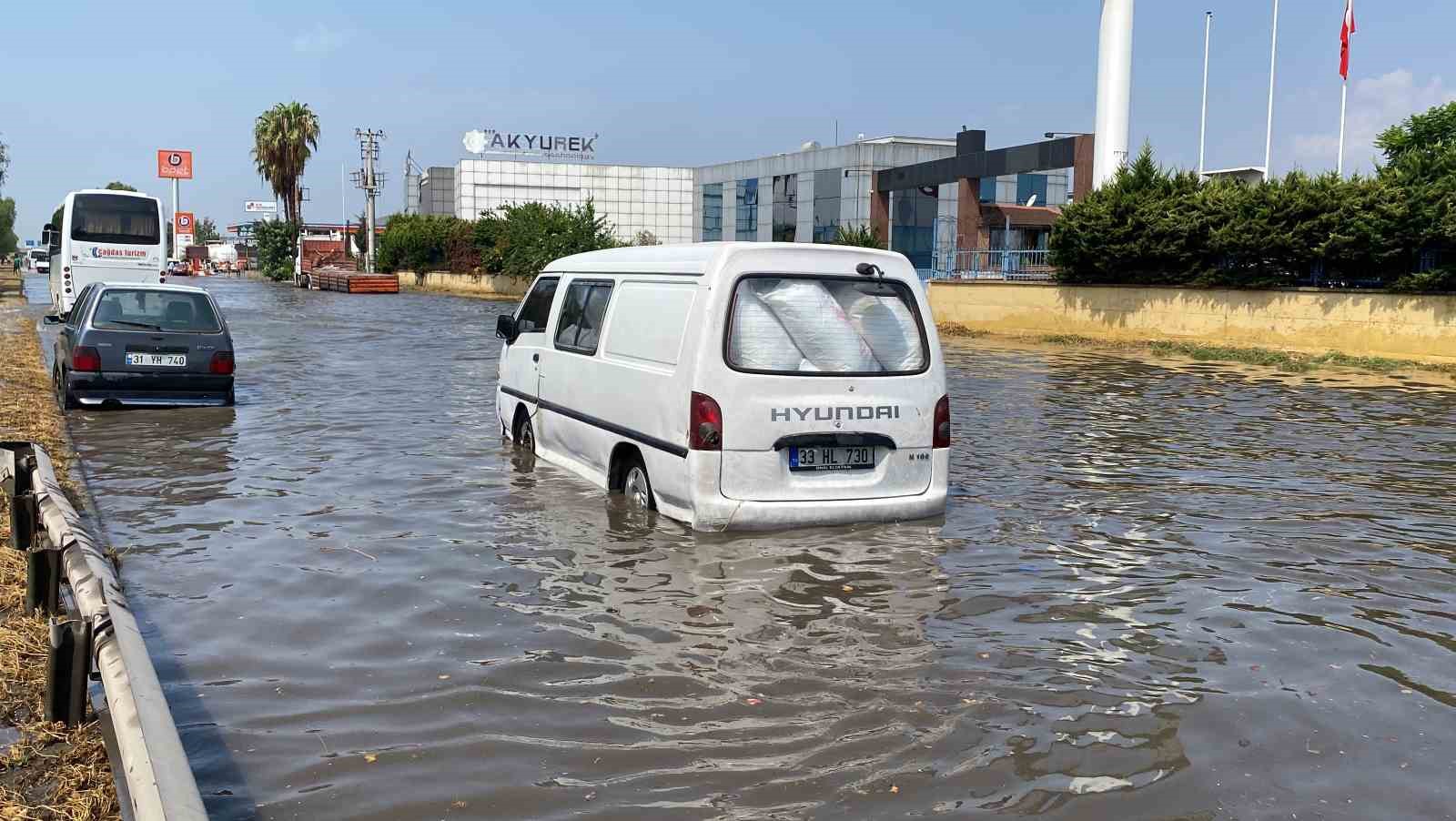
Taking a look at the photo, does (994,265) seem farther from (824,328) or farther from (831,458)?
(831,458)

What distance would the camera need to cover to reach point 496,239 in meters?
69.4

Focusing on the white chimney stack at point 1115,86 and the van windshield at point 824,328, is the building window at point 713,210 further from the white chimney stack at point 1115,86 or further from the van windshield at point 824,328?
the van windshield at point 824,328

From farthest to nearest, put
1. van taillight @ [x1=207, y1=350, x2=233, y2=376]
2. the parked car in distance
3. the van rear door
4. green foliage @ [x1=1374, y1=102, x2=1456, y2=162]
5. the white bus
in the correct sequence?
green foliage @ [x1=1374, y1=102, x2=1456, y2=162], the white bus, van taillight @ [x1=207, y1=350, x2=233, y2=376], the parked car in distance, the van rear door

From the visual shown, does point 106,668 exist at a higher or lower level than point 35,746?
higher

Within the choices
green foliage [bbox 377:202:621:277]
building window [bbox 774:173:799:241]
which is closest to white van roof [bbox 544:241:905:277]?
green foliage [bbox 377:202:621:277]

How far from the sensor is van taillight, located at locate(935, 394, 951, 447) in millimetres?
8102

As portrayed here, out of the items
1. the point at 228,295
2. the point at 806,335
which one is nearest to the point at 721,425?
the point at 806,335

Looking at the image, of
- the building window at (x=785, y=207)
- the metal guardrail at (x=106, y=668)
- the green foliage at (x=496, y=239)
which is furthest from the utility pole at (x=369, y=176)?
the metal guardrail at (x=106, y=668)

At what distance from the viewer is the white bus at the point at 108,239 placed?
91.0 ft

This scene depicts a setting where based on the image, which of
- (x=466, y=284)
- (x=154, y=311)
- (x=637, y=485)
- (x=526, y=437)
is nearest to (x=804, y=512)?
(x=637, y=485)

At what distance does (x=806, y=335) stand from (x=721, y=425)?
2.67 feet

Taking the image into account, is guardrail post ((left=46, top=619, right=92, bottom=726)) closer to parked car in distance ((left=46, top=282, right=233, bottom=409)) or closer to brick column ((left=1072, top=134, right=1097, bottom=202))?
parked car in distance ((left=46, top=282, right=233, bottom=409))

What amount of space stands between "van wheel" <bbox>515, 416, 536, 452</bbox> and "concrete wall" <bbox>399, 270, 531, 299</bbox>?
51743mm

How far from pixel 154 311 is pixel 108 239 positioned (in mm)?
16452
